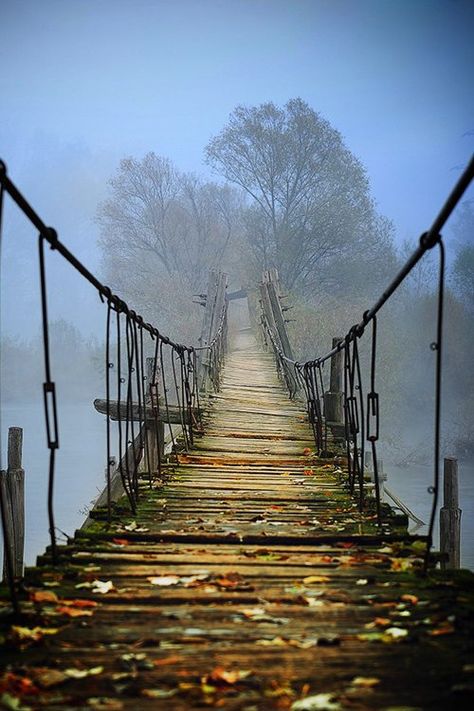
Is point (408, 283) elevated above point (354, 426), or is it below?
above

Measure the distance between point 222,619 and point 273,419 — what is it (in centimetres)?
709

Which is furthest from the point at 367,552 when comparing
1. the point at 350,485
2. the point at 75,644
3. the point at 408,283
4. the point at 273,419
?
the point at 408,283

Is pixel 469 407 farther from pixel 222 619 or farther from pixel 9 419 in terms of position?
pixel 222 619

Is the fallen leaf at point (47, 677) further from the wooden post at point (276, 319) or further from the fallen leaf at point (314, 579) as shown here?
the wooden post at point (276, 319)

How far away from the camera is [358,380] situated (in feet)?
18.8

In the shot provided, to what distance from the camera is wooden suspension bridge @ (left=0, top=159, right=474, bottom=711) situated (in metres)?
1.69

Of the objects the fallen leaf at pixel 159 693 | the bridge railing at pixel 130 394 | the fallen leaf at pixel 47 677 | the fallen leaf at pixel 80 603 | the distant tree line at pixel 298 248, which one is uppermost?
the distant tree line at pixel 298 248

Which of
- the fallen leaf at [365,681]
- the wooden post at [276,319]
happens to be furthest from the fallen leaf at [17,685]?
the wooden post at [276,319]

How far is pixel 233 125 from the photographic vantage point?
30.2 metres

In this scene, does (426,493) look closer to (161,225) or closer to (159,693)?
(161,225)

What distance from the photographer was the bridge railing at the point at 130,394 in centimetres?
271

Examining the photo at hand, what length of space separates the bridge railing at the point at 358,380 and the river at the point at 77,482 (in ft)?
21.1

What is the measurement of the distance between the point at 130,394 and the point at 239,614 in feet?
7.90

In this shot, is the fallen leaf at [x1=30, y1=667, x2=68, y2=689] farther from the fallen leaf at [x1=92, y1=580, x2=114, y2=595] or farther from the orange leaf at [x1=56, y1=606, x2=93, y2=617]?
the fallen leaf at [x1=92, y1=580, x2=114, y2=595]
